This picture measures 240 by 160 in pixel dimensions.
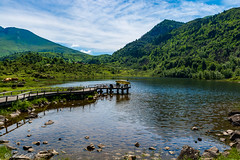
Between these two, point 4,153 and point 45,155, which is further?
point 45,155

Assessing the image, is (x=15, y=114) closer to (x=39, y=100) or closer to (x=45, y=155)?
(x=39, y=100)

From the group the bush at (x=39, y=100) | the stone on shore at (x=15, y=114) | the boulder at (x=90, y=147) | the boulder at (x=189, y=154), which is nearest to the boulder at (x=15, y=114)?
the stone on shore at (x=15, y=114)

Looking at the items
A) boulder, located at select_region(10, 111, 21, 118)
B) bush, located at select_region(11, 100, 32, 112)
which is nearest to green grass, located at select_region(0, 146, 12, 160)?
boulder, located at select_region(10, 111, 21, 118)

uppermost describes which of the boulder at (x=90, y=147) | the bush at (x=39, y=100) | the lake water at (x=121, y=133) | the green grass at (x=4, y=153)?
the bush at (x=39, y=100)

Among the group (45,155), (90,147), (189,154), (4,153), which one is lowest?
(90,147)

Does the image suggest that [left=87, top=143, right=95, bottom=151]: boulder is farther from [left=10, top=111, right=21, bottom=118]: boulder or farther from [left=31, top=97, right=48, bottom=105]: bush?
[left=31, top=97, right=48, bottom=105]: bush

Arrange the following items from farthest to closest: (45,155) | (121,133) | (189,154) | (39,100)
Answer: (39,100), (121,133), (45,155), (189,154)

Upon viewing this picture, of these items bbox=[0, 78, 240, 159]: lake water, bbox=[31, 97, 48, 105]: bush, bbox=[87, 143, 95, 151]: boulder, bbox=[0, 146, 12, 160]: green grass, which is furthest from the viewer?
bbox=[31, 97, 48, 105]: bush

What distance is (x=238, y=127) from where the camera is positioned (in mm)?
32531

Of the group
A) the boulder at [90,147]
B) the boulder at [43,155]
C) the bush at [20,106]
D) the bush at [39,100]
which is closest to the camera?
the boulder at [43,155]

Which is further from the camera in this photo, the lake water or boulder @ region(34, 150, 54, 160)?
the lake water

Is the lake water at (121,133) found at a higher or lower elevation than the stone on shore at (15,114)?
lower

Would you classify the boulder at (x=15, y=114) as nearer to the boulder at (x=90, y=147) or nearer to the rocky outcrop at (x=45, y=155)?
the rocky outcrop at (x=45, y=155)

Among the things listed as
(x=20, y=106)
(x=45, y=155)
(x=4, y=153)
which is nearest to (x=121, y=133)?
(x=45, y=155)
